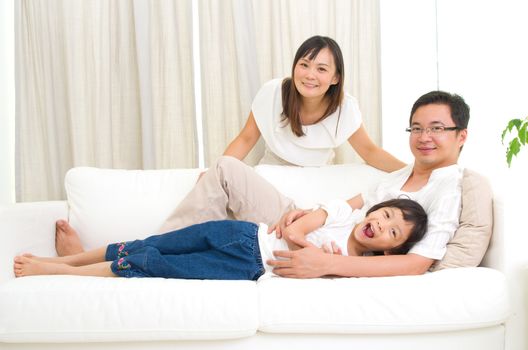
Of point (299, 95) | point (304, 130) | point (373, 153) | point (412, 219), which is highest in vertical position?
point (299, 95)

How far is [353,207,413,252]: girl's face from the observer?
1.79 meters

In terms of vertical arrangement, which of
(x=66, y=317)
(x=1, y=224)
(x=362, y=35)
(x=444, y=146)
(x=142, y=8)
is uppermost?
(x=142, y=8)

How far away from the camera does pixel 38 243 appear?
2.07 metres

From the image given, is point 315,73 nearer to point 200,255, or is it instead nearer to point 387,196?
point 387,196

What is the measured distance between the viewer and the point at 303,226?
1.92 meters

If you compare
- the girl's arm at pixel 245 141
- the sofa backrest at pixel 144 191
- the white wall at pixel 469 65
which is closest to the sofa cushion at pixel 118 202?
the sofa backrest at pixel 144 191

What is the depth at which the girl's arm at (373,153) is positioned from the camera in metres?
2.34

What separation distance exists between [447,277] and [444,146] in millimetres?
529

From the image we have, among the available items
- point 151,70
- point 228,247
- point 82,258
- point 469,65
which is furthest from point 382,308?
point 469,65

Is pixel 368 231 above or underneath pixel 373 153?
underneath

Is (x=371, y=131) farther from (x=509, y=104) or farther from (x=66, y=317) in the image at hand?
(x=66, y=317)

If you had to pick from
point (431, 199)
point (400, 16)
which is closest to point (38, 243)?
point (431, 199)

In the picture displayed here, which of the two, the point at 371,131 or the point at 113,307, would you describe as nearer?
the point at 113,307

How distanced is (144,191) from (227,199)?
0.39 metres
